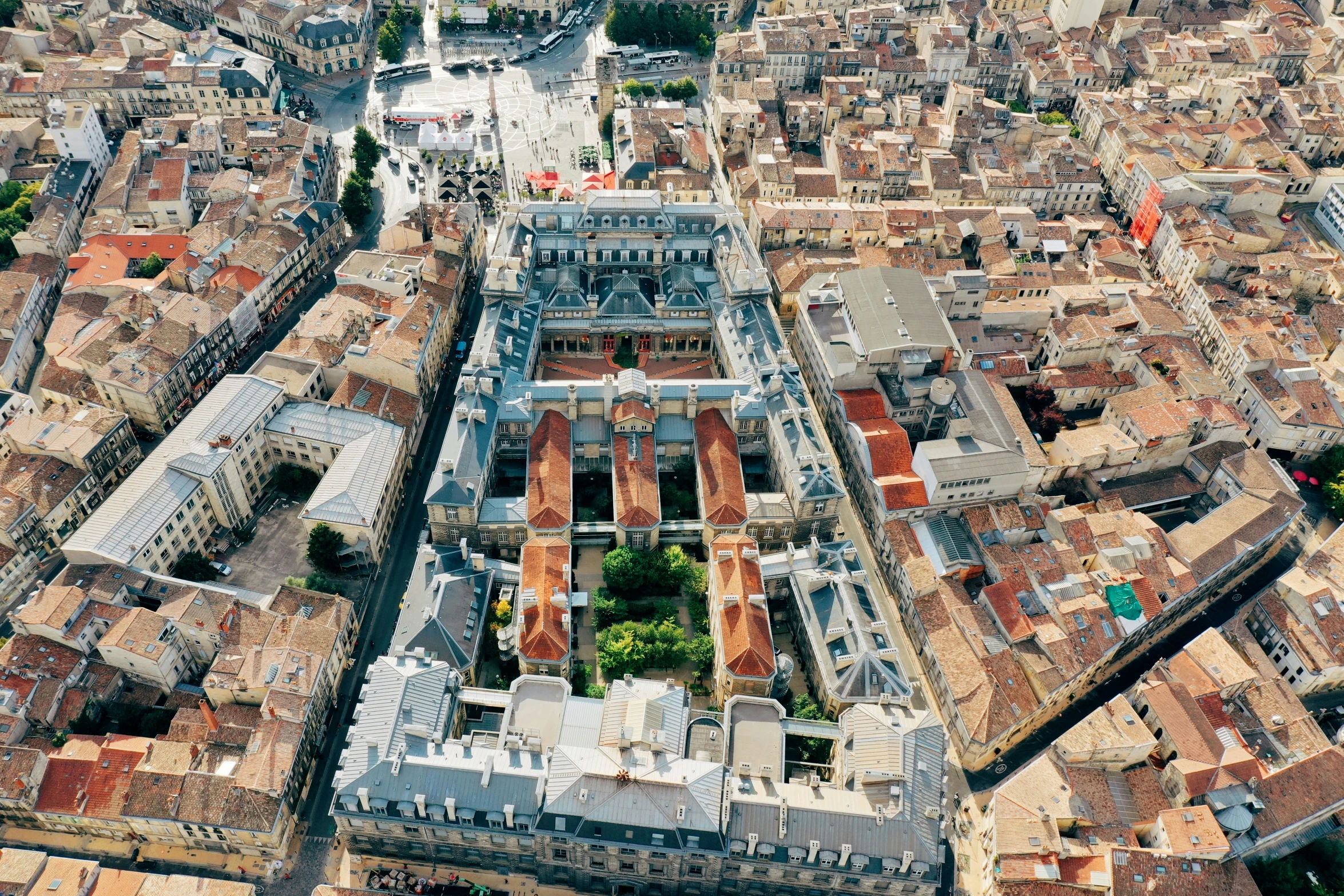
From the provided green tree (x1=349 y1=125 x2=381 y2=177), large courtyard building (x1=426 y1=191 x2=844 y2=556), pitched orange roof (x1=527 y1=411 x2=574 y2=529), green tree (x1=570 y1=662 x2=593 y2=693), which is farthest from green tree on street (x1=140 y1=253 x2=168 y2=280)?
green tree (x1=570 y1=662 x2=593 y2=693)

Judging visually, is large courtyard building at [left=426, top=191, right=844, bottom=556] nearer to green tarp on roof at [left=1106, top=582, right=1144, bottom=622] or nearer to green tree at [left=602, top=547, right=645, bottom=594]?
green tree at [left=602, top=547, right=645, bottom=594]

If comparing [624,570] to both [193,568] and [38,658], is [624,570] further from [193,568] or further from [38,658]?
[38,658]

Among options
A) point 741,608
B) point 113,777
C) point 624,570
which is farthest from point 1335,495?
point 113,777

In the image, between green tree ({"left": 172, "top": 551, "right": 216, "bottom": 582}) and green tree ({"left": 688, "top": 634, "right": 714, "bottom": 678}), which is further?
green tree ({"left": 172, "top": 551, "right": 216, "bottom": 582})

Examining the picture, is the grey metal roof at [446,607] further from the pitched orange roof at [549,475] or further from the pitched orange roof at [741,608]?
the pitched orange roof at [741,608]

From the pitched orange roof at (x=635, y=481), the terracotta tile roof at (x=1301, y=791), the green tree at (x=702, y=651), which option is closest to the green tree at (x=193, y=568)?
the pitched orange roof at (x=635, y=481)
